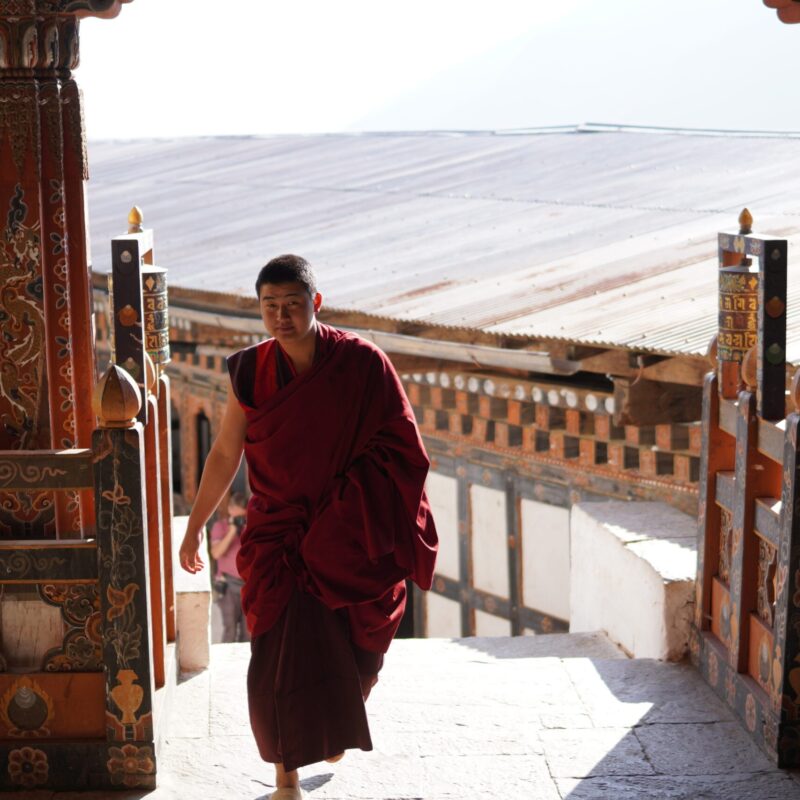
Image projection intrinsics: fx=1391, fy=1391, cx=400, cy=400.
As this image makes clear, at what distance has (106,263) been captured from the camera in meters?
10.2

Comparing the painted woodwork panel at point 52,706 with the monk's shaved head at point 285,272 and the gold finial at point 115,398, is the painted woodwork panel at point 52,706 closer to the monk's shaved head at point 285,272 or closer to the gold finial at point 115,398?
the gold finial at point 115,398

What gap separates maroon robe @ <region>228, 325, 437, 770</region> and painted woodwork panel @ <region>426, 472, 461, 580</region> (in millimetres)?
4561

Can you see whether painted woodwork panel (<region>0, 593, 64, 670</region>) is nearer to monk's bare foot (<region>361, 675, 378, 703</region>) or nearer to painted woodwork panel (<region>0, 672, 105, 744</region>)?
painted woodwork panel (<region>0, 672, 105, 744</region>)

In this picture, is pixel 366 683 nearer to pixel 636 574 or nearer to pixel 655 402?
pixel 636 574

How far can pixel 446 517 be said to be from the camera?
8289 millimetres

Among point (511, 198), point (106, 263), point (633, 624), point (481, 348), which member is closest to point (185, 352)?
point (106, 263)

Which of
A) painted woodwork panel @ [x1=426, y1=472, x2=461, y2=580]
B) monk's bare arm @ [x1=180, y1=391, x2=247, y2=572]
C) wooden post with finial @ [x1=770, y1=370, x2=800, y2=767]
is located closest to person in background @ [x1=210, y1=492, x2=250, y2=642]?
painted woodwork panel @ [x1=426, y1=472, x2=461, y2=580]

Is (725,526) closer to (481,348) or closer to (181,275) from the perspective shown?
(481,348)

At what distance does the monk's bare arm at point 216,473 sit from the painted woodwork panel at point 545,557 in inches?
152

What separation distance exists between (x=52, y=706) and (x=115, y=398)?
0.89 m

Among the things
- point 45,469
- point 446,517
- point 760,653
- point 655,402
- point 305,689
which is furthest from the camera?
point 446,517

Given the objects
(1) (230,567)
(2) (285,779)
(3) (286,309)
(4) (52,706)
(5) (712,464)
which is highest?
(3) (286,309)

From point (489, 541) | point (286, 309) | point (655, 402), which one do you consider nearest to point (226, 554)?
point (489, 541)

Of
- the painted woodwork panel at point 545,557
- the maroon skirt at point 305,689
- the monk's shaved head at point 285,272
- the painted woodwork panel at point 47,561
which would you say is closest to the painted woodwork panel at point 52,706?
the painted woodwork panel at point 47,561
